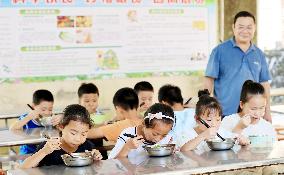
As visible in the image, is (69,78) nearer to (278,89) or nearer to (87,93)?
(87,93)

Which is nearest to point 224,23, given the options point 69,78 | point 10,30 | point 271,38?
point 271,38

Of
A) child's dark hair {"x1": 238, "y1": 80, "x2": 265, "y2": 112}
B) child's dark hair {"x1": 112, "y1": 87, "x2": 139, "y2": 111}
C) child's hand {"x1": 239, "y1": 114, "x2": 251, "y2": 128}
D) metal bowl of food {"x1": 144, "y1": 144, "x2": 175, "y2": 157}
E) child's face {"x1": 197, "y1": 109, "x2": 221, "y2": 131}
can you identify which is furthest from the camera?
child's dark hair {"x1": 112, "y1": 87, "x2": 139, "y2": 111}

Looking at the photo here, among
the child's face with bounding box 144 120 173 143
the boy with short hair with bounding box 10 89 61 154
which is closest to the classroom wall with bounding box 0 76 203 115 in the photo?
the boy with short hair with bounding box 10 89 61 154

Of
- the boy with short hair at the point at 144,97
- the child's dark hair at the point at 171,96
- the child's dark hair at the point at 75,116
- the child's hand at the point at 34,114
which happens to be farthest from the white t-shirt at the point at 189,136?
the child's hand at the point at 34,114

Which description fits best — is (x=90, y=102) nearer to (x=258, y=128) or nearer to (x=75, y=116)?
(x=258, y=128)

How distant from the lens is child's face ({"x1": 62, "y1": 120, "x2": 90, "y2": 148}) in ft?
9.12

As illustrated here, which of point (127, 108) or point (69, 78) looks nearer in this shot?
point (127, 108)

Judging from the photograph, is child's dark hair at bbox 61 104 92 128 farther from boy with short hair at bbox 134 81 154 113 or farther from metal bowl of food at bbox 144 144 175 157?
boy with short hair at bbox 134 81 154 113

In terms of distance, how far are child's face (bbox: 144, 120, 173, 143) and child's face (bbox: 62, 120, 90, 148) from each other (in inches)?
15.5

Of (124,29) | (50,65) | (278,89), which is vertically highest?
(124,29)

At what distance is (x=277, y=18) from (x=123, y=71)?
91.7 inches

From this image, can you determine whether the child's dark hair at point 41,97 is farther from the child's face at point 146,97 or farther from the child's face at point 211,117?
the child's face at point 211,117

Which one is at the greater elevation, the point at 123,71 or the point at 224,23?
the point at 224,23

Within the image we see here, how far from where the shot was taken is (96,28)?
18.8 feet
